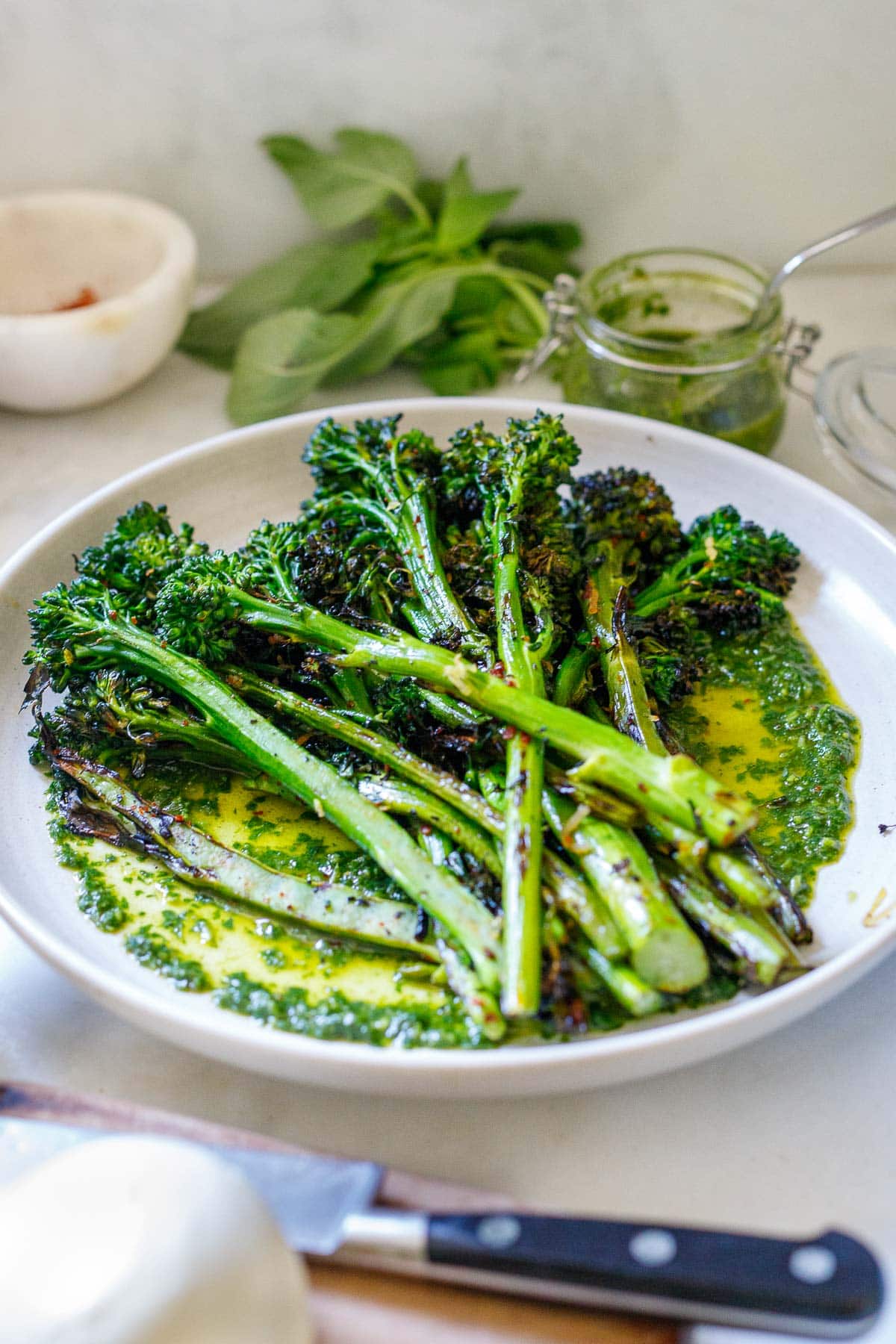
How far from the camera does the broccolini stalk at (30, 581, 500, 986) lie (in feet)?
4.68

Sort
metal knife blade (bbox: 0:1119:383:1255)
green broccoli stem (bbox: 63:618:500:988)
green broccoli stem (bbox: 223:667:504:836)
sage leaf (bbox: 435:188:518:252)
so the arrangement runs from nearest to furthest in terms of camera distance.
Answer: metal knife blade (bbox: 0:1119:383:1255) < green broccoli stem (bbox: 63:618:500:988) < green broccoli stem (bbox: 223:667:504:836) < sage leaf (bbox: 435:188:518:252)

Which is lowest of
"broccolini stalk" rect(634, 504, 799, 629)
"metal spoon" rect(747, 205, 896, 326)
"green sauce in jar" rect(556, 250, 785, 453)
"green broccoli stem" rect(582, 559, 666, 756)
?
"green broccoli stem" rect(582, 559, 666, 756)

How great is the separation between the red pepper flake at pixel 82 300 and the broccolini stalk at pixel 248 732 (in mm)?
1314

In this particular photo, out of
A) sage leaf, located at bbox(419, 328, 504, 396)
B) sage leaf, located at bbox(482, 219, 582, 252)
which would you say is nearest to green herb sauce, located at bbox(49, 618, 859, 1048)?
sage leaf, located at bbox(419, 328, 504, 396)

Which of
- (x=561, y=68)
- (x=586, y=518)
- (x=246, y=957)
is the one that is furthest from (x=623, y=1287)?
(x=561, y=68)

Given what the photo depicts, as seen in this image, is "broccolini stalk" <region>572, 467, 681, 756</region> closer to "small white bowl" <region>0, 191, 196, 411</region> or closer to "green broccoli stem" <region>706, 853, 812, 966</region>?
"green broccoli stem" <region>706, 853, 812, 966</region>

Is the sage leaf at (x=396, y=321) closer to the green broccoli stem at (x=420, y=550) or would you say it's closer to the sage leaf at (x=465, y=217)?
the sage leaf at (x=465, y=217)

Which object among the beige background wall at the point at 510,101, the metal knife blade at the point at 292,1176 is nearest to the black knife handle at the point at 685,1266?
the metal knife blade at the point at 292,1176

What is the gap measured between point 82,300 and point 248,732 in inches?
67.9

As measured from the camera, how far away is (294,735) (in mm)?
1731

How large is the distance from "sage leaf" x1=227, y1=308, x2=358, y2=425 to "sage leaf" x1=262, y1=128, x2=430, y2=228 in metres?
0.37

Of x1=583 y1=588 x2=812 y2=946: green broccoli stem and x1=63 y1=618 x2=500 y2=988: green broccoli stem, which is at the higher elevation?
x1=583 y1=588 x2=812 y2=946: green broccoli stem

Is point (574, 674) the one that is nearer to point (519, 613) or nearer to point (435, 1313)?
point (519, 613)

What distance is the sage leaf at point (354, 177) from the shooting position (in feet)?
9.30
